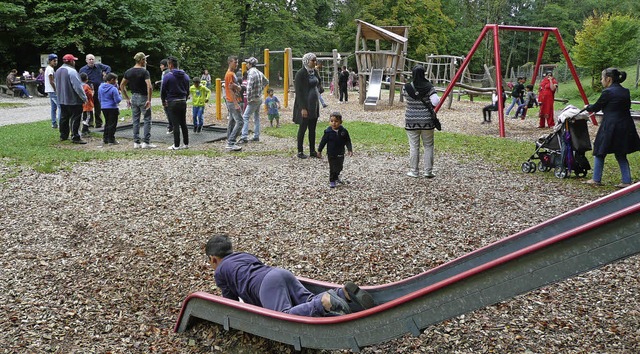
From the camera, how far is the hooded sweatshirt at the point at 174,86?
35.3 feet

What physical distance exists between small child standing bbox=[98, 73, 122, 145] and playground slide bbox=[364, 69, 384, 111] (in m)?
10.7

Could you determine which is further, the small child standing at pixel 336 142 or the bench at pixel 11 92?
the bench at pixel 11 92

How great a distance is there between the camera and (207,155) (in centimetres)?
1070

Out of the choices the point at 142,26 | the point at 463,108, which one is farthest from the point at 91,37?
the point at 463,108

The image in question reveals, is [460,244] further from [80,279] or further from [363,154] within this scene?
[363,154]

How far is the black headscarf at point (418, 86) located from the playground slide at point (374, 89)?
1247cm

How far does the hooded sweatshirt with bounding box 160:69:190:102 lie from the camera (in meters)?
10.8

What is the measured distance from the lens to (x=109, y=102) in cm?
1196

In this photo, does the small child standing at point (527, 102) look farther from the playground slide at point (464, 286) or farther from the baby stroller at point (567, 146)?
the playground slide at point (464, 286)

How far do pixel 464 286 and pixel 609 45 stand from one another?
3489cm

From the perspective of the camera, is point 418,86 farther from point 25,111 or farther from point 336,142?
point 25,111

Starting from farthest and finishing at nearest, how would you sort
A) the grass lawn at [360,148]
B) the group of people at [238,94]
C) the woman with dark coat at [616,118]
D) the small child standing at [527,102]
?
the small child standing at [527,102], the group of people at [238,94], the grass lawn at [360,148], the woman with dark coat at [616,118]

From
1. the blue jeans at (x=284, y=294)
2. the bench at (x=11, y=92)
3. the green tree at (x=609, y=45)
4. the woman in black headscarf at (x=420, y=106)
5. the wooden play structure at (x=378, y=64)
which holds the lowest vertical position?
the blue jeans at (x=284, y=294)

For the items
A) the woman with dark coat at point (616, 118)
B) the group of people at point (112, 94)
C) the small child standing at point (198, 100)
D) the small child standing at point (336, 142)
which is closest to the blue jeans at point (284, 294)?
the small child standing at point (336, 142)
